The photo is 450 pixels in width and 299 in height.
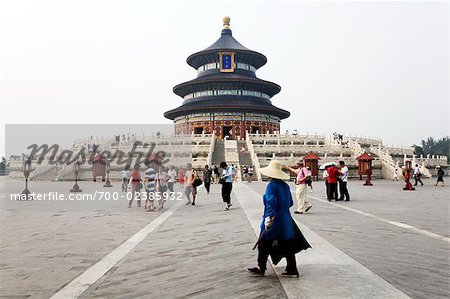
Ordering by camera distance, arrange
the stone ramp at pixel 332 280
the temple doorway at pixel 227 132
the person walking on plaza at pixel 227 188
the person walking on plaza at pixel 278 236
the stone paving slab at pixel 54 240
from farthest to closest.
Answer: the temple doorway at pixel 227 132
the person walking on plaza at pixel 227 188
the stone paving slab at pixel 54 240
the person walking on plaza at pixel 278 236
the stone ramp at pixel 332 280

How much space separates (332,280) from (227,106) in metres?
45.7

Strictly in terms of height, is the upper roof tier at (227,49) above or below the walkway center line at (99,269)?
above

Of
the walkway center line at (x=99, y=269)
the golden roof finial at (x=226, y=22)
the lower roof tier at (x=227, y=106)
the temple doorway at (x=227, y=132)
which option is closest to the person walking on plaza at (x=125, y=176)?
the walkway center line at (x=99, y=269)

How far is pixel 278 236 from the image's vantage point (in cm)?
509

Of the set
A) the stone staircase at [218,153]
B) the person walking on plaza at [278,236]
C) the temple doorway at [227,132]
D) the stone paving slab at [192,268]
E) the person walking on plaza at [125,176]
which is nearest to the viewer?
the stone paving slab at [192,268]

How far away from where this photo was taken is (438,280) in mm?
5277

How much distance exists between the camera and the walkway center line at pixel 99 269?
493 cm

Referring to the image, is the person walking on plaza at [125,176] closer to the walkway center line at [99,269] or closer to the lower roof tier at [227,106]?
the walkway center line at [99,269]

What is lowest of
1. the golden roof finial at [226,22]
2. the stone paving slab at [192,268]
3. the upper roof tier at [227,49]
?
the stone paving slab at [192,268]

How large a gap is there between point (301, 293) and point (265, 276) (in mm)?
919

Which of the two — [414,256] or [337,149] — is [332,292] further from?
[337,149]

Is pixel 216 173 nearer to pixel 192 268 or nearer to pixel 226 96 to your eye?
pixel 192 268

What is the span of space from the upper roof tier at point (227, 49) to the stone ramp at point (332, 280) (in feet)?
169

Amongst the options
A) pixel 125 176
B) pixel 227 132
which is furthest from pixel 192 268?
pixel 227 132
